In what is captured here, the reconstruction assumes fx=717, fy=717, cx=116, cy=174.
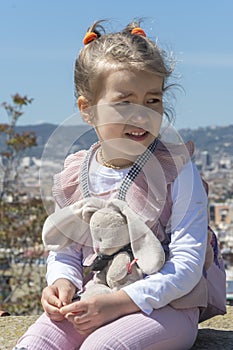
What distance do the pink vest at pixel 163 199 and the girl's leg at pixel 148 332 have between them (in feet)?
0.17

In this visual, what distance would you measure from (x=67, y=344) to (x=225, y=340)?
0.67 metres

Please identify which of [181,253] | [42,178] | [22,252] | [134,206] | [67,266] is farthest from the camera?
[22,252]

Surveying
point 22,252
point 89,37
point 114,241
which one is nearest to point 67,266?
point 114,241

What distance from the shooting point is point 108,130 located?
8.12 feet

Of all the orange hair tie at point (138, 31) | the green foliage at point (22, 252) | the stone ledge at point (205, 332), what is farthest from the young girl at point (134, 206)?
the green foliage at point (22, 252)

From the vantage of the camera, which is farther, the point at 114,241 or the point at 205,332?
the point at 205,332

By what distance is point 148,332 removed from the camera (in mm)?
2211

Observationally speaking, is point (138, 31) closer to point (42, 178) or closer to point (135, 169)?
point (135, 169)

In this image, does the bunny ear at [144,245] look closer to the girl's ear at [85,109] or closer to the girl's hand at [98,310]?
the girl's hand at [98,310]

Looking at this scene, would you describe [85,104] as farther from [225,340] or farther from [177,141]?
[225,340]

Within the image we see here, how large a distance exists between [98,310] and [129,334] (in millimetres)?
121

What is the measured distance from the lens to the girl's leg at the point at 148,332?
2.16 m

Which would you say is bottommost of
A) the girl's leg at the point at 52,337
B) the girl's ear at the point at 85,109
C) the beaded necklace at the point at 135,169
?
the girl's leg at the point at 52,337

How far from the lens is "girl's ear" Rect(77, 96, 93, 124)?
8.48ft
